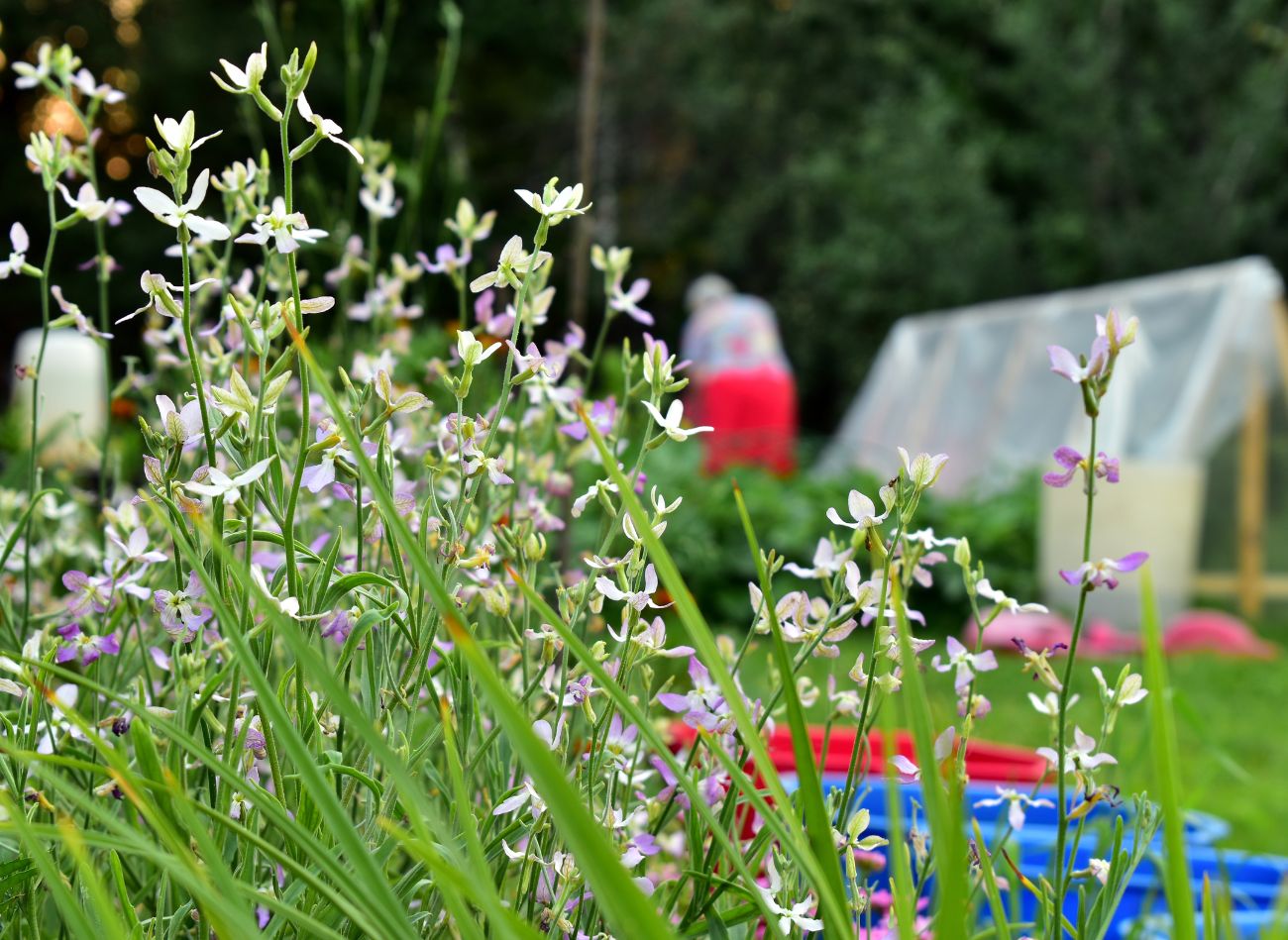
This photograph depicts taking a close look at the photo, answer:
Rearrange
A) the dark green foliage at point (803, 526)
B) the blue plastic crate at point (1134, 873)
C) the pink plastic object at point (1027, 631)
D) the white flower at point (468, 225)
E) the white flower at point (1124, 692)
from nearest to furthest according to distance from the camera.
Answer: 1. the white flower at point (1124, 692)
2. the white flower at point (468, 225)
3. the blue plastic crate at point (1134, 873)
4. the pink plastic object at point (1027, 631)
5. the dark green foliage at point (803, 526)

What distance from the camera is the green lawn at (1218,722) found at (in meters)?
2.78

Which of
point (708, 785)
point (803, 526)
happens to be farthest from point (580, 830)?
point (803, 526)

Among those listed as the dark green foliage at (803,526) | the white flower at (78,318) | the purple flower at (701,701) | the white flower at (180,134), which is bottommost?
the dark green foliage at (803,526)

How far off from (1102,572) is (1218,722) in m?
3.61

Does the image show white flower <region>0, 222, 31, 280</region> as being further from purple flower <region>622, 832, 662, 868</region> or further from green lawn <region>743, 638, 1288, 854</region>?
green lawn <region>743, 638, 1288, 854</region>

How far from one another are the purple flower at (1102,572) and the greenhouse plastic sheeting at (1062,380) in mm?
3817

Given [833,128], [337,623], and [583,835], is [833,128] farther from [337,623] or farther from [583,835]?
[583,835]

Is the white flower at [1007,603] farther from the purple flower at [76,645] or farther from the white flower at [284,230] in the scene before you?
the purple flower at [76,645]

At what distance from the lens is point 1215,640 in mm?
5195

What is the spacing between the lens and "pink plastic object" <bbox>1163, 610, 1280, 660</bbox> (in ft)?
16.9

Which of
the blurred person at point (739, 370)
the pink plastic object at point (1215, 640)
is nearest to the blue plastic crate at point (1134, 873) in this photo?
the pink plastic object at point (1215, 640)

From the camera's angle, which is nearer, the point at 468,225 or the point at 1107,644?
the point at 468,225

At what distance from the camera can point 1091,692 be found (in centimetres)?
327

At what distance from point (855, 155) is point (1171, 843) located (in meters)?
15.0
